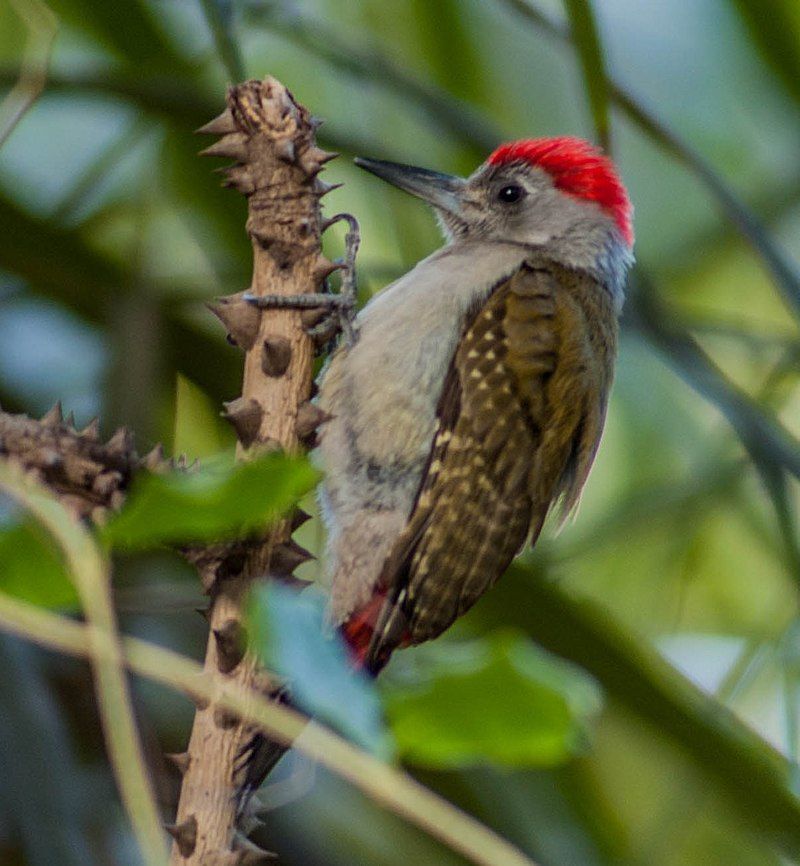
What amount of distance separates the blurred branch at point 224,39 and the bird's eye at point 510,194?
1.01 meters

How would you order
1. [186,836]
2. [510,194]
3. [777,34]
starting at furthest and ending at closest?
[777,34]
[510,194]
[186,836]

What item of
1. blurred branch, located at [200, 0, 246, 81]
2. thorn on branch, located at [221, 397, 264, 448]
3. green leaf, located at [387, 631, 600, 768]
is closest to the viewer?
green leaf, located at [387, 631, 600, 768]

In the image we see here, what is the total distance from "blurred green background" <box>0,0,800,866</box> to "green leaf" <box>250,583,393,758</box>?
0.91 metres

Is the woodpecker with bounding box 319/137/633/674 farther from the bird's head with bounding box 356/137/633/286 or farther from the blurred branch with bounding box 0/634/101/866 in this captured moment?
the blurred branch with bounding box 0/634/101/866

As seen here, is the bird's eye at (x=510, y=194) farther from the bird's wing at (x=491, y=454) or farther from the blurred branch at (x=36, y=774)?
the blurred branch at (x=36, y=774)

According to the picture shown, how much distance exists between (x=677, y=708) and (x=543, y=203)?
123 centimetres

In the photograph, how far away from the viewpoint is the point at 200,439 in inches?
111

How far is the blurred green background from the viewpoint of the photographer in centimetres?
243

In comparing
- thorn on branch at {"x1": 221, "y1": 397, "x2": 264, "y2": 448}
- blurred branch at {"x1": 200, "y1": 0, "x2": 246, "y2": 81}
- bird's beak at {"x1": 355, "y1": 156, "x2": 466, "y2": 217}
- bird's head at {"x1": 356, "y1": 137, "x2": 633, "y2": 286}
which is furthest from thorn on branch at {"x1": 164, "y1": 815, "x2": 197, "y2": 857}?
bird's head at {"x1": 356, "y1": 137, "x2": 633, "y2": 286}

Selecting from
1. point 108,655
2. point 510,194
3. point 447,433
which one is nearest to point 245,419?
point 108,655

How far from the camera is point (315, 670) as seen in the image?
2.18 ft

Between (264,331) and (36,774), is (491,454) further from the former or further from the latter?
(36,774)

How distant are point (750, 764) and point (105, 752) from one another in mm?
1237

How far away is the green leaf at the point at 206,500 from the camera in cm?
66
